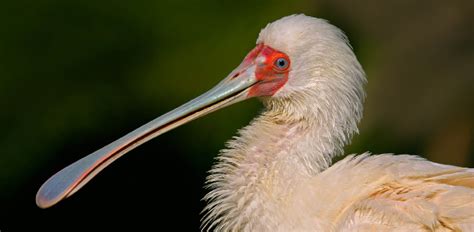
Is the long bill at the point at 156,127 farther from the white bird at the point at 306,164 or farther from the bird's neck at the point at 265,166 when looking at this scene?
the bird's neck at the point at 265,166

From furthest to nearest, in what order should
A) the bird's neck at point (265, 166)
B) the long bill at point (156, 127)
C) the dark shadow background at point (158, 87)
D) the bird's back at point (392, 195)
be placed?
the dark shadow background at point (158, 87) → the long bill at point (156, 127) → the bird's neck at point (265, 166) → the bird's back at point (392, 195)

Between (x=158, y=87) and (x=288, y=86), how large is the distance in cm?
314

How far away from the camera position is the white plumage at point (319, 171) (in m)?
3.33

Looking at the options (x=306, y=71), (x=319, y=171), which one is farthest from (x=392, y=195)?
(x=306, y=71)

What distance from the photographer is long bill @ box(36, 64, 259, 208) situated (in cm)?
375

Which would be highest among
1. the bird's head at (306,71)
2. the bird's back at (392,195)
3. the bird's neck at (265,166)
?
the bird's head at (306,71)

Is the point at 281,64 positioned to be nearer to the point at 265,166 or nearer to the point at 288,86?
the point at 288,86

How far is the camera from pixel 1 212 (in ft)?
22.1

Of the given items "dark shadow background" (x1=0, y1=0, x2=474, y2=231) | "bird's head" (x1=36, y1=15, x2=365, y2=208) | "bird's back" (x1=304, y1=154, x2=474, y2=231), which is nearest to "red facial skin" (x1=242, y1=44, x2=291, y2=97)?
"bird's head" (x1=36, y1=15, x2=365, y2=208)

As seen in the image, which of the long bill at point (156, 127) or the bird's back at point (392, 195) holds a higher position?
the long bill at point (156, 127)

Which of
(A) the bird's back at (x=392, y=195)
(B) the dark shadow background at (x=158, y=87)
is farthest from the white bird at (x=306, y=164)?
(B) the dark shadow background at (x=158, y=87)

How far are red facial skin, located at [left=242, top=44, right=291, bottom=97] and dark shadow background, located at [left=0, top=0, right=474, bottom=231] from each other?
109 inches

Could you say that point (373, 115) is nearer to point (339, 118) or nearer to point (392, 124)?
point (392, 124)

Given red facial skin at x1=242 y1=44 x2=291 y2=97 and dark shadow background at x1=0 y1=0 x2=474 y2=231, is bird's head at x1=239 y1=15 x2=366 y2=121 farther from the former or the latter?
dark shadow background at x1=0 y1=0 x2=474 y2=231
